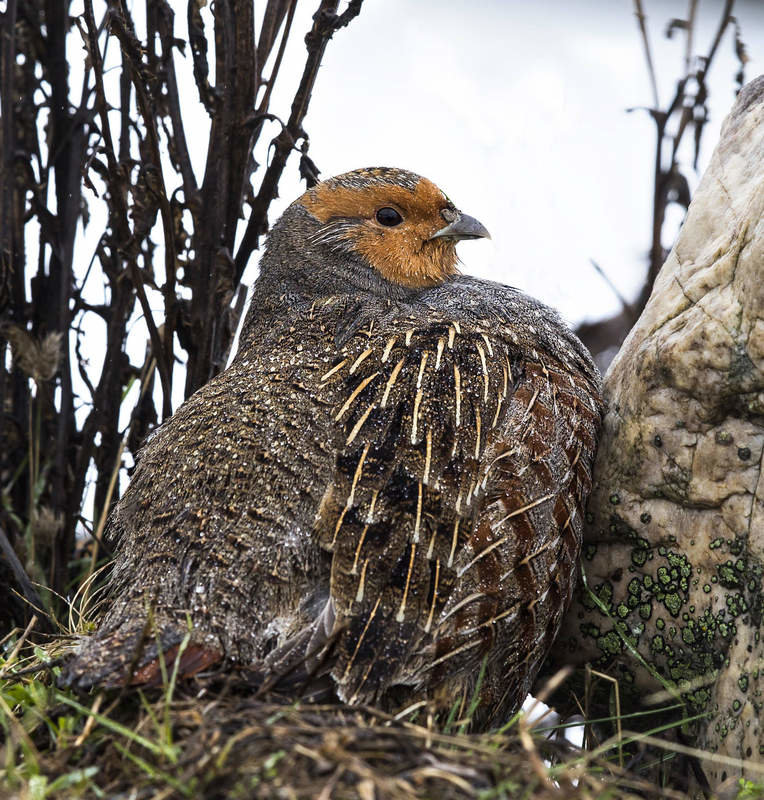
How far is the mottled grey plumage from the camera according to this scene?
274cm

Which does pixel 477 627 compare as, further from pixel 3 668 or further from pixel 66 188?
pixel 66 188

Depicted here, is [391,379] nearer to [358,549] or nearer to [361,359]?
[361,359]

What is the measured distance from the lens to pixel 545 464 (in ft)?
10.2

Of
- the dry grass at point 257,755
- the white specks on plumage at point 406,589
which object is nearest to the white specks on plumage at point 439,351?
the white specks on plumage at point 406,589

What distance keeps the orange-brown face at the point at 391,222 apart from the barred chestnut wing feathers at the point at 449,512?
2.32 ft

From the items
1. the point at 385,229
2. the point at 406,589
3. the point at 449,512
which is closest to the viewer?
the point at 406,589

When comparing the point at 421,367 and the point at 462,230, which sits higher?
the point at 462,230

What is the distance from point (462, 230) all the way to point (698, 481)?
5.08 feet

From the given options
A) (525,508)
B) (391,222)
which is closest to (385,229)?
(391,222)

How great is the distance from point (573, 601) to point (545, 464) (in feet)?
2.16

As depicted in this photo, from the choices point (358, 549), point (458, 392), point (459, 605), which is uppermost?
point (458, 392)

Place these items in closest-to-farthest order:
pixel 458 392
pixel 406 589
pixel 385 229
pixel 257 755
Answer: pixel 257 755 < pixel 406 589 < pixel 458 392 < pixel 385 229

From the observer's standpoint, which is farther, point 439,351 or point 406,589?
point 439,351

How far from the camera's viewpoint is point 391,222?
158 inches
